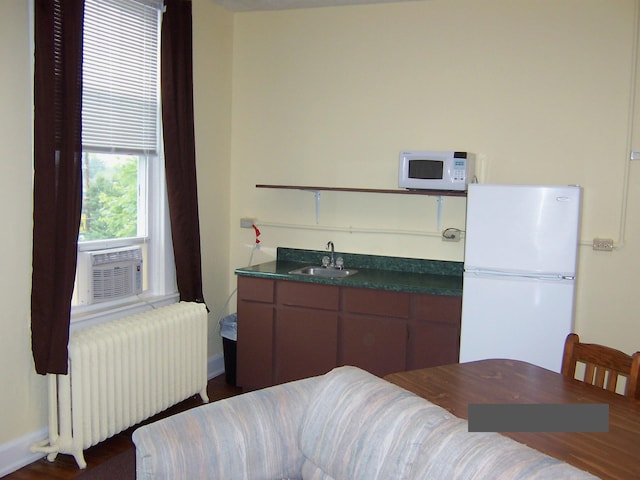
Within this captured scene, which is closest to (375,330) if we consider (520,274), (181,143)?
(520,274)

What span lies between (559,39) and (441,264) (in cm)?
161

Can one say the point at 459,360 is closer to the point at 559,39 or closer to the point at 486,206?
the point at 486,206

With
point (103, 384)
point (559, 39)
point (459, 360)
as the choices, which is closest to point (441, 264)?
point (459, 360)

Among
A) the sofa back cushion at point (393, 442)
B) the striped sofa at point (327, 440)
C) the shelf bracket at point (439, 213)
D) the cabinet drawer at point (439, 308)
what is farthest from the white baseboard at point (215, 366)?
the sofa back cushion at point (393, 442)

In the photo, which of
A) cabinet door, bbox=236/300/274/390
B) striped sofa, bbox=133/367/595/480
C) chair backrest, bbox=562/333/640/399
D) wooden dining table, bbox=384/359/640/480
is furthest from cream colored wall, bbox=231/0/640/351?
striped sofa, bbox=133/367/595/480

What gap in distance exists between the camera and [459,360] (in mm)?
3604

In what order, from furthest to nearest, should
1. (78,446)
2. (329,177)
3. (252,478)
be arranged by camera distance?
1. (329,177)
2. (78,446)
3. (252,478)

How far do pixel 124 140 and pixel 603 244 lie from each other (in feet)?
9.77

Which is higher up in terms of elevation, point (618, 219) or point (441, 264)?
point (618, 219)

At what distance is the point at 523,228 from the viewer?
3355 mm

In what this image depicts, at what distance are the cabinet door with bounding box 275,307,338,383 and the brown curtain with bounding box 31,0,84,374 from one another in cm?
143

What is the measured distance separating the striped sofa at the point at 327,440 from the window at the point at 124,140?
5.53ft

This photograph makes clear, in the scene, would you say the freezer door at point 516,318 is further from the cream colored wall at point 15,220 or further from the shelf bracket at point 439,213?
the cream colored wall at point 15,220

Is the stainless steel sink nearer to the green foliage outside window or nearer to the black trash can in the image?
the black trash can
